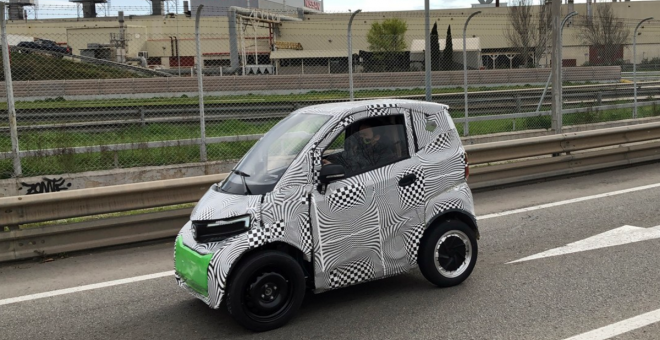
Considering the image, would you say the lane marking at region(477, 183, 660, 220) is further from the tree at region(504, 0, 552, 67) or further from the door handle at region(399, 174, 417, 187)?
the tree at region(504, 0, 552, 67)

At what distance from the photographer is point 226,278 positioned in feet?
16.1

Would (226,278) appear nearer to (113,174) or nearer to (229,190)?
(229,190)

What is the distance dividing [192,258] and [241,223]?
1.62 ft

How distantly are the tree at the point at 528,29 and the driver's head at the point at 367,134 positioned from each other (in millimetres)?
33555

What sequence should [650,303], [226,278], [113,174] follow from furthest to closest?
[113,174] → [650,303] → [226,278]

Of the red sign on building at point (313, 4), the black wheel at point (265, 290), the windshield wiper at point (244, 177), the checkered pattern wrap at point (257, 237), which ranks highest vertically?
the red sign on building at point (313, 4)

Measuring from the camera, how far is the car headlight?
197 inches

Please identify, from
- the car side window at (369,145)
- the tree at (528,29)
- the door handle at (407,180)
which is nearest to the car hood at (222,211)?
the car side window at (369,145)

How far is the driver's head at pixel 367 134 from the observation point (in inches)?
221

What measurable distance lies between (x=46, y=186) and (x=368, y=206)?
7.39 metres

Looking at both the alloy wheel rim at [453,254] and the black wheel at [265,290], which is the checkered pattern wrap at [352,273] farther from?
the alloy wheel rim at [453,254]

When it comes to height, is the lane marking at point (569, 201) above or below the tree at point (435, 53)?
below

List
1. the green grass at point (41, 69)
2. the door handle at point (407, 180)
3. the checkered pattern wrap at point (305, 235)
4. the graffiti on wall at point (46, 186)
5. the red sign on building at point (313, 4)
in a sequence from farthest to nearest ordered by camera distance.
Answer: the red sign on building at point (313, 4)
the green grass at point (41, 69)
the graffiti on wall at point (46, 186)
the door handle at point (407, 180)
the checkered pattern wrap at point (305, 235)

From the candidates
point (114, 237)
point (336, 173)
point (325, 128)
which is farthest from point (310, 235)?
point (114, 237)
